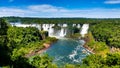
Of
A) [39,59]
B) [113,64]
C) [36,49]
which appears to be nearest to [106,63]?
[113,64]

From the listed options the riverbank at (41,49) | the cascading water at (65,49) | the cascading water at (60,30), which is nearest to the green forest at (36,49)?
the riverbank at (41,49)

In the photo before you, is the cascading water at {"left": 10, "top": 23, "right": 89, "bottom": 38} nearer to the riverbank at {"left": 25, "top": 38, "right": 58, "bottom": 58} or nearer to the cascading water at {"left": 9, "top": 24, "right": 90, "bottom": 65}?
the cascading water at {"left": 9, "top": 24, "right": 90, "bottom": 65}

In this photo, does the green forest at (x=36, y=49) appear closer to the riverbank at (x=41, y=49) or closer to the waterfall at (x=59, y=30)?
the riverbank at (x=41, y=49)

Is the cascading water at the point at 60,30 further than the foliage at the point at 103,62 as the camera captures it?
Yes

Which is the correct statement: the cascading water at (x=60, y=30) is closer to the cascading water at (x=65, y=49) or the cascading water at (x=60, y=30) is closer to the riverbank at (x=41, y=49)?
the cascading water at (x=65, y=49)

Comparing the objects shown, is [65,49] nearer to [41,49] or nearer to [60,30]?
[41,49]

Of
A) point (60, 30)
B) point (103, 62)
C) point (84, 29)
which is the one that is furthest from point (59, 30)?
point (103, 62)

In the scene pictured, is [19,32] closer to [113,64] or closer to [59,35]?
[59,35]

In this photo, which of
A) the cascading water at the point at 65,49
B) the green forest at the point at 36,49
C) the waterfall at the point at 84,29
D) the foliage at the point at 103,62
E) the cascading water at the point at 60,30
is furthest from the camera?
the waterfall at the point at 84,29

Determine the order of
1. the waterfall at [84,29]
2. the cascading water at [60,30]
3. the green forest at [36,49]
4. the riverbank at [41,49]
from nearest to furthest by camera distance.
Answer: the green forest at [36,49], the riverbank at [41,49], the cascading water at [60,30], the waterfall at [84,29]

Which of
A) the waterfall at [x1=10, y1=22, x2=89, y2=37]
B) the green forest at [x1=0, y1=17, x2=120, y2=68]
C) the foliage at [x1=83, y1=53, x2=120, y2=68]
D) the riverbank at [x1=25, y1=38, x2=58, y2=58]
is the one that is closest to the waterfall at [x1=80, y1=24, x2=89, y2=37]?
the waterfall at [x1=10, y1=22, x2=89, y2=37]

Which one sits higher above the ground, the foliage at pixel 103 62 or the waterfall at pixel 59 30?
the foliage at pixel 103 62
